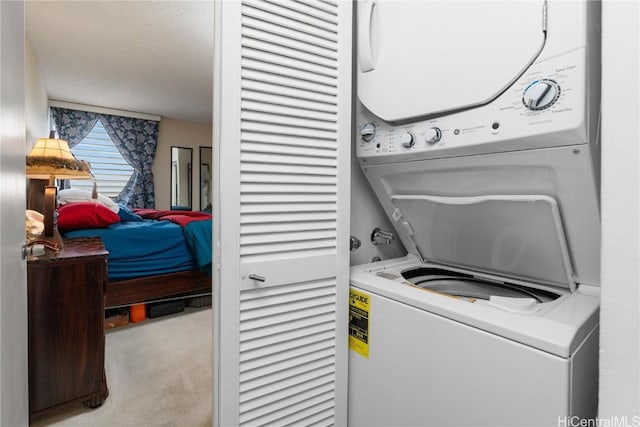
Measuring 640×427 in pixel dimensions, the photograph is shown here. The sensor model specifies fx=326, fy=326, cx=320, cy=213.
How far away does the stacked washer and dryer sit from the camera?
2.31 ft

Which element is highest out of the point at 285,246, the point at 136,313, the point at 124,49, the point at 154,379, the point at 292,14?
the point at 124,49

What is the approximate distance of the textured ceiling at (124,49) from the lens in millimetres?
2510

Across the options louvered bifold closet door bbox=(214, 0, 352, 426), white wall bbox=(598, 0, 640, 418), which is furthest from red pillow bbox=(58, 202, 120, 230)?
white wall bbox=(598, 0, 640, 418)

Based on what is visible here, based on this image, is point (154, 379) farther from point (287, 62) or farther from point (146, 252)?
point (287, 62)

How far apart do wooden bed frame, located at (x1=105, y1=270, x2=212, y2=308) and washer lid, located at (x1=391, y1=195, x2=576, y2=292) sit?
247 centimetres

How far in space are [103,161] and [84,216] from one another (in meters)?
3.23

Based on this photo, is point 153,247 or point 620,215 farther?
point 153,247

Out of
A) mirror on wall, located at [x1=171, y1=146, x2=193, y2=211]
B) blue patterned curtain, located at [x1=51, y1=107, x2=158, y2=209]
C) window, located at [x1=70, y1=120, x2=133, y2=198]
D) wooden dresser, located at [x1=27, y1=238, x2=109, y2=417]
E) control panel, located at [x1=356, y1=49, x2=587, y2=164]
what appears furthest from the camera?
mirror on wall, located at [x1=171, y1=146, x2=193, y2=211]

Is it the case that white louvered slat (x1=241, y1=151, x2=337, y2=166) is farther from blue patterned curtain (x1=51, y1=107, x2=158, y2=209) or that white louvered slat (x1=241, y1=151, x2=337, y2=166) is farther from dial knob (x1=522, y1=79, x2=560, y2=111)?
blue patterned curtain (x1=51, y1=107, x2=158, y2=209)

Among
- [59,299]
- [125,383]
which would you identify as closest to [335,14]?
[59,299]

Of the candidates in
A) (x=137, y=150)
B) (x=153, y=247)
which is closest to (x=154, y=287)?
(x=153, y=247)

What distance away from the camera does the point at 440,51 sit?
2.99 feet

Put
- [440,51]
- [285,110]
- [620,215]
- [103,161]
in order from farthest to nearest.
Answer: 1. [103,161]
2. [285,110]
3. [440,51]
4. [620,215]

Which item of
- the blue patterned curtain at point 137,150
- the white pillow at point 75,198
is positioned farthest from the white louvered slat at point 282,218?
the blue patterned curtain at point 137,150
